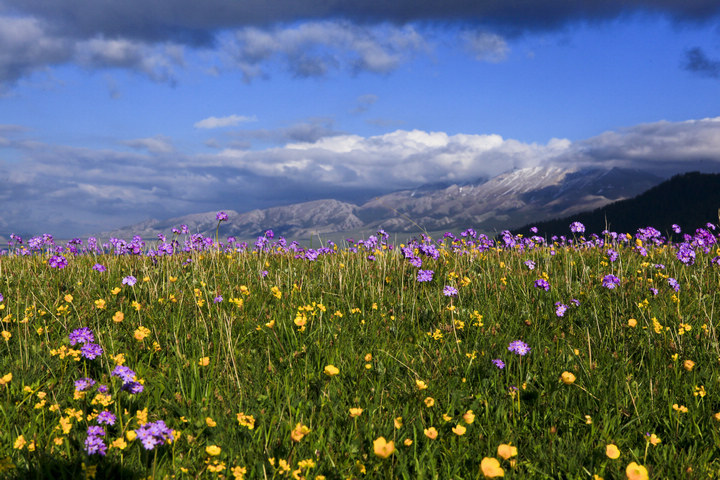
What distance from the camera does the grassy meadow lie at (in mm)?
2609

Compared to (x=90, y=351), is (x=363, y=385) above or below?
below

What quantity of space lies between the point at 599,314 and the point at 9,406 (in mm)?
5217

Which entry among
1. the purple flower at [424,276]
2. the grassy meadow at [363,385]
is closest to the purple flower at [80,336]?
the grassy meadow at [363,385]

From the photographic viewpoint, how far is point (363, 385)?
343 cm

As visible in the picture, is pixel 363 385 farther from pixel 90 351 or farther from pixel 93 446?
pixel 90 351

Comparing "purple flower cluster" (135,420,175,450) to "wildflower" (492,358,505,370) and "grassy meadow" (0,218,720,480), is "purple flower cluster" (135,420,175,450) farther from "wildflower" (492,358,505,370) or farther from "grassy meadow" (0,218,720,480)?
"wildflower" (492,358,505,370)

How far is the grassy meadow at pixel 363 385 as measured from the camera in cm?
261

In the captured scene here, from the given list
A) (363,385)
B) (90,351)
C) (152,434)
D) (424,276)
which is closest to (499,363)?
(363,385)

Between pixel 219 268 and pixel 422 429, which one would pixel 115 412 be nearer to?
pixel 422 429

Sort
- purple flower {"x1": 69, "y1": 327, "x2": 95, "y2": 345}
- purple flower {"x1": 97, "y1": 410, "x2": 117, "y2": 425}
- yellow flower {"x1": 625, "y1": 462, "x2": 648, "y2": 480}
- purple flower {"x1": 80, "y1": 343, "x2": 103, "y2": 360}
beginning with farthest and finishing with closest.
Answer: purple flower {"x1": 69, "y1": 327, "x2": 95, "y2": 345}
purple flower {"x1": 80, "y1": 343, "x2": 103, "y2": 360}
purple flower {"x1": 97, "y1": 410, "x2": 117, "y2": 425}
yellow flower {"x1": 625, "y1": 462, "x2": 648, "y2": 480}

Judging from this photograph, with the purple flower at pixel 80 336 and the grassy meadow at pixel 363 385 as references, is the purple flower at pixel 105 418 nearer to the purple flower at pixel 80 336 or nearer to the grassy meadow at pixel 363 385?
the grassy meadow at pixel 363 385

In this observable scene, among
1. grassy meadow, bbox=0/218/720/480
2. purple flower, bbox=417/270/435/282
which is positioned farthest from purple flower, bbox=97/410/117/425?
purple flower, bbox=417/270/435/282

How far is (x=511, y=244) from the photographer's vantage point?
30.4 ft

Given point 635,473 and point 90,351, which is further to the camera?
point 90,351
